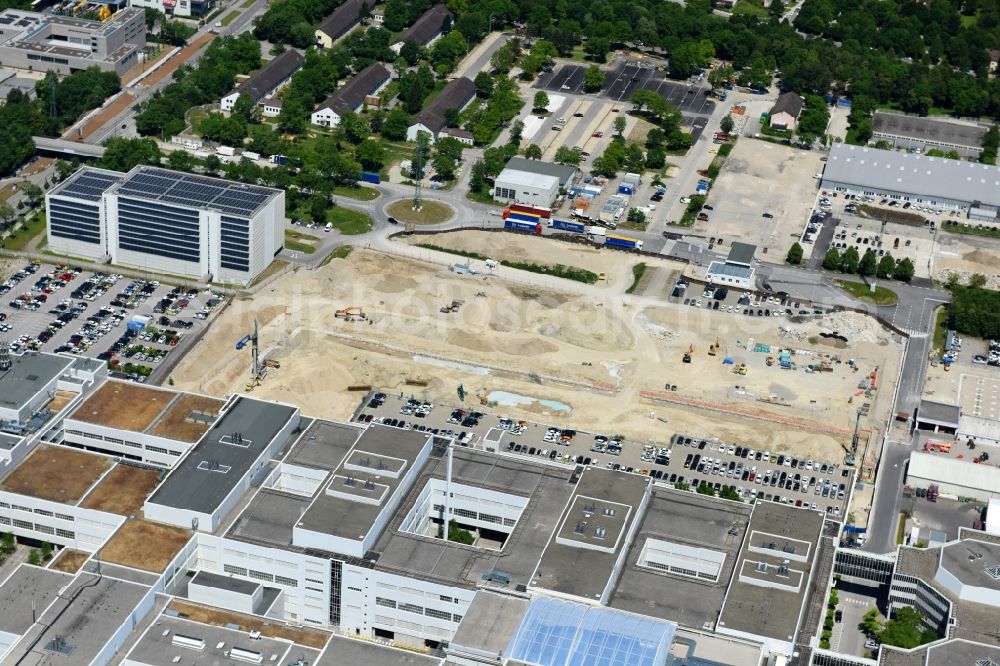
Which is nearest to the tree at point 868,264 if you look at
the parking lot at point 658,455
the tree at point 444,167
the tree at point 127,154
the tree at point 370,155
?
the parking lot at point 658,455

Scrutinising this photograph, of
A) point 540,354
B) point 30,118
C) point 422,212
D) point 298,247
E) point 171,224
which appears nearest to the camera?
point 540,354

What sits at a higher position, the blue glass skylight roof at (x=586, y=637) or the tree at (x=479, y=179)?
the tree at (x=479, y=179)

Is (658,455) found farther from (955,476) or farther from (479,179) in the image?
(479,179)

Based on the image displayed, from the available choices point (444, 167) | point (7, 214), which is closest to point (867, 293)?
point (444, 167)

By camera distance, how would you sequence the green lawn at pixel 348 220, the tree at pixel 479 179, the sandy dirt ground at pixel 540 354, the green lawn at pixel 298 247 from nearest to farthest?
the sandy dirt ground at pixel 540 354, the green lawn at pixel 298 247, the green lawn at pixel 348 220, the tree at pixel 479 179

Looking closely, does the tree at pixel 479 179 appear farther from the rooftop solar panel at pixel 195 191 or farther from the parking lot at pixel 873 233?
the parking lot at pixel 873 233

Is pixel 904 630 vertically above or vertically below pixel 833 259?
below

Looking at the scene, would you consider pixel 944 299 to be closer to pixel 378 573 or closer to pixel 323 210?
pixel 323 210
